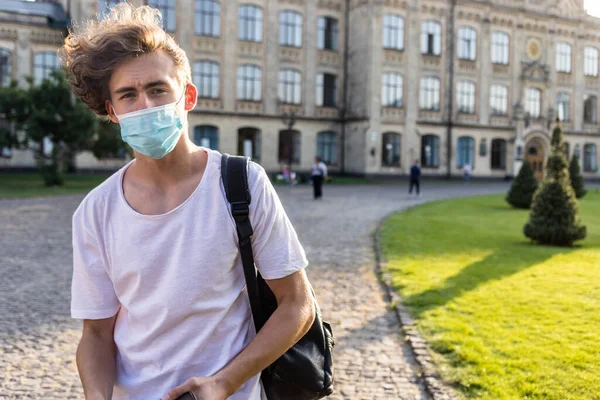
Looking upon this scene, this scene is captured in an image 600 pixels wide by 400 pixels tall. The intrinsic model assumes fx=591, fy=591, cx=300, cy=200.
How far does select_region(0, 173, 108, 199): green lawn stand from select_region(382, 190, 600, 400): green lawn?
1594 centimetres

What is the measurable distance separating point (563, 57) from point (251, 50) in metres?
24.8

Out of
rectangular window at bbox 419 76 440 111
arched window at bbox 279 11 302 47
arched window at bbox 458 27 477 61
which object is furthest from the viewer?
arched window at bbox 458 27 477 61

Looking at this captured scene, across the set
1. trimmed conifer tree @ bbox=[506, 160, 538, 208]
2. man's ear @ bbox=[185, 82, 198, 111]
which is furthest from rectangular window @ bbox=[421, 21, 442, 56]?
man's ear @ bbox=[185, 82, 198, 111]

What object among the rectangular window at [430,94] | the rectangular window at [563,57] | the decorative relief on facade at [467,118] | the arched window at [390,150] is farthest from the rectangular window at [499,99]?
the arched window at [390,150]

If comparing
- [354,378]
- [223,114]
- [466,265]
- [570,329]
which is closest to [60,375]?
[354,378]

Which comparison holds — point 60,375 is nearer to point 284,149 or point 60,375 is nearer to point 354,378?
point 354,378

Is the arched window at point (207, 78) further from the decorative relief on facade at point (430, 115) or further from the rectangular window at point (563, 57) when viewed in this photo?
the rectangular window at point (563, 57)

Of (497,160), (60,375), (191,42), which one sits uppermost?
(191,42)

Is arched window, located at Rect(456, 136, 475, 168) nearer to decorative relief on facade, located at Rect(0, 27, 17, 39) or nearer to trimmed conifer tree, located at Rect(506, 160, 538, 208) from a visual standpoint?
trimmed conifer tree, located at Rect(506, 160, 538, 208)

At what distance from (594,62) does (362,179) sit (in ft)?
76.7

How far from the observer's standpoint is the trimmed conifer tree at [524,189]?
20.7 metres

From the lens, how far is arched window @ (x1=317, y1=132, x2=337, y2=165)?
3978 centimetres

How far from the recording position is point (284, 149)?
39031 millimetres

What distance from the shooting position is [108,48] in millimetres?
1893
